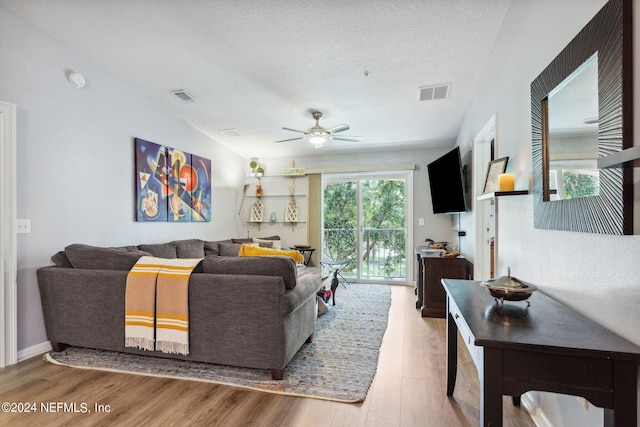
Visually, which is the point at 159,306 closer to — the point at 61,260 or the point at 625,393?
the point at 61,260

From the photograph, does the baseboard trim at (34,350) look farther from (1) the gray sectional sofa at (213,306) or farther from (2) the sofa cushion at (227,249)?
(2) the sofa cushion at (227,249)

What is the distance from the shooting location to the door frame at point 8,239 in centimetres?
242

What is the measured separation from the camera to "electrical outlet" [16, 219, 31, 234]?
2.54 metres

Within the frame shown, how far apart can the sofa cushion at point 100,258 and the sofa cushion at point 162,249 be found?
38.7 inches

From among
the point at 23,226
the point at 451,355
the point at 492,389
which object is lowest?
the point at 451,355

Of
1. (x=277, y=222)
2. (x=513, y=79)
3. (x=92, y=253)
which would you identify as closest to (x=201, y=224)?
(x=277, y=222)

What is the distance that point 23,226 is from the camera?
2.59 m

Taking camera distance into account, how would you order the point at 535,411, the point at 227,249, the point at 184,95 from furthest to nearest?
the point at 227,249
the point at 184,95
the point at 535,411

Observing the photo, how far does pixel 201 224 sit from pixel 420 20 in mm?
4128

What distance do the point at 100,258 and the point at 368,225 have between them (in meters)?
4.20

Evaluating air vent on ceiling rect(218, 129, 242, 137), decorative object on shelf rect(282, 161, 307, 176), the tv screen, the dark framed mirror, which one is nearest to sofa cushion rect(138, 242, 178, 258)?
air vent on ceiling rect(218, 129, 242, 137)

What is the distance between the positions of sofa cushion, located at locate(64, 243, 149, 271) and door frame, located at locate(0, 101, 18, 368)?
38cm

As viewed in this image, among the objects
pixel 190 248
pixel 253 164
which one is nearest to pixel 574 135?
pixel 190 248

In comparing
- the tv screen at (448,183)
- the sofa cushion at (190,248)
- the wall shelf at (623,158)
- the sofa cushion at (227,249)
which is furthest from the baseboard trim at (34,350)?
the tv screen at (448,183)
